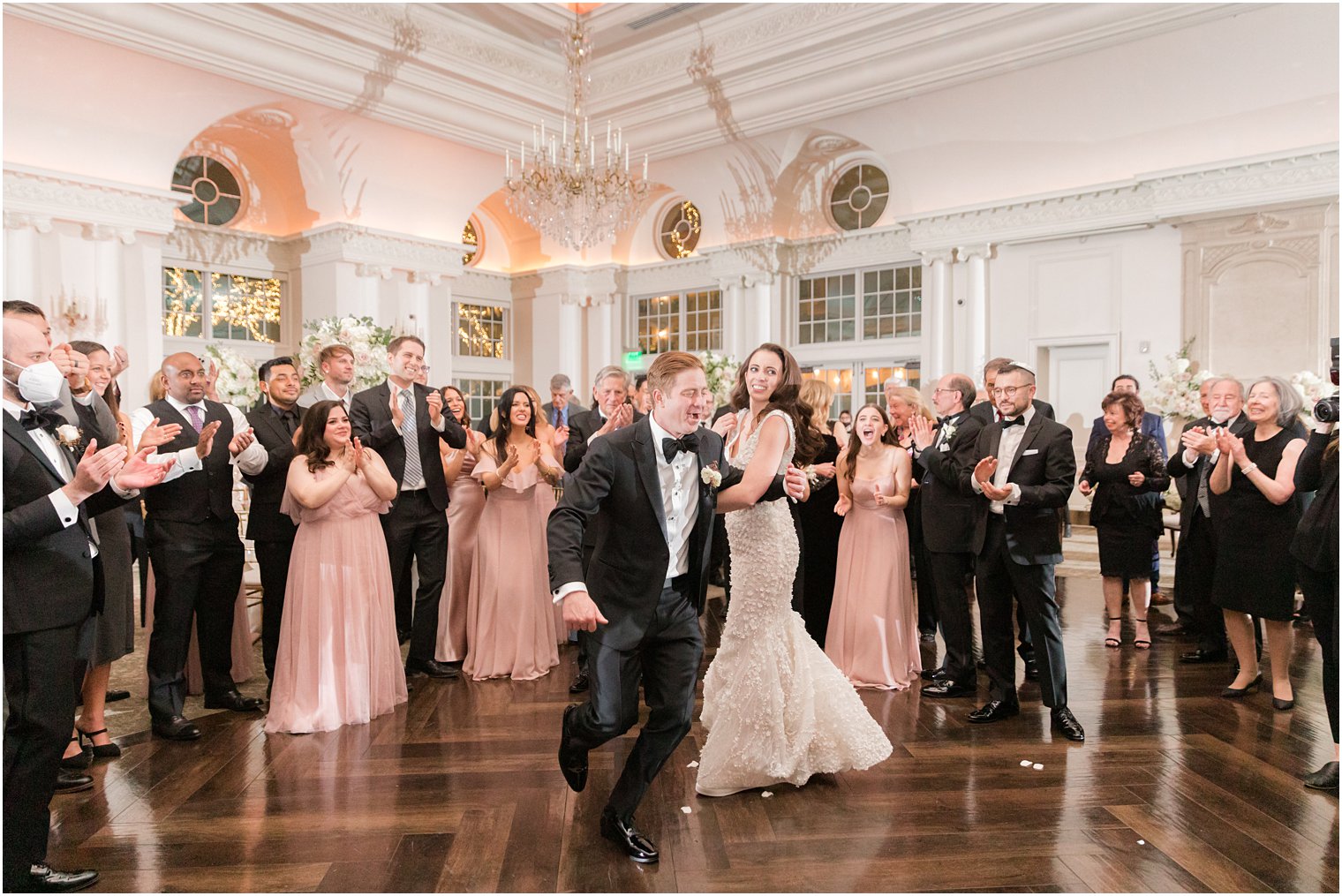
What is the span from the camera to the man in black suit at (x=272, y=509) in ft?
15.8

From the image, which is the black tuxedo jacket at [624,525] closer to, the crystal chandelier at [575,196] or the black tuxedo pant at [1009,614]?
the black tuxedo pant at [1009,614]

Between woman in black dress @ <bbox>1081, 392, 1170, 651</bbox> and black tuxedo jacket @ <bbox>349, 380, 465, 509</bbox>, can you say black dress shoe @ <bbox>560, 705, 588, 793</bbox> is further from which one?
woman in black dress @ <bbox>1081, 392, 1170, 651</bbox>

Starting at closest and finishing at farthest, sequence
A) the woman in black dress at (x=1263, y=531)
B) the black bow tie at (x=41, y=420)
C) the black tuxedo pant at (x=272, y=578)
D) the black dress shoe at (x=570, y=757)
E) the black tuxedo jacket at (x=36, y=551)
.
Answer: the black tuxedo jacket at (x=36, y=551), the black bow tie at (x=41, y=420), the black dress shoe at (x=570, y=757), the woman in black dress at (x=1263, y=531), the black tuxedo pant at (x=272, y=578)

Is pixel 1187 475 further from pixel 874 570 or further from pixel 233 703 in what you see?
pixel 233 703

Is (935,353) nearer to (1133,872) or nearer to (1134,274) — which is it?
(1134,274)

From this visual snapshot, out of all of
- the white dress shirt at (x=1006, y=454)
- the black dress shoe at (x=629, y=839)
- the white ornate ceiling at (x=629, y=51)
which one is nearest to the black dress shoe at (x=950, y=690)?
the white dress shirt at (x=1006, y=454)

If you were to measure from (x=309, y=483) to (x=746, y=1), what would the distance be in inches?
424

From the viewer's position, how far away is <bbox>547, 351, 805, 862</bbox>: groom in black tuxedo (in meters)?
2.94

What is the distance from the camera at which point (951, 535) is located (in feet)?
16.1

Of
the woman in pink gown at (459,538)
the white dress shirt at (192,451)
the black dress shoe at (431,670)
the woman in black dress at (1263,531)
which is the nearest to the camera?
the white dress shirt at (192,451)

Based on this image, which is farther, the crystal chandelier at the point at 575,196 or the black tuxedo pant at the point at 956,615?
the crystal chandelier at the point at 575,196

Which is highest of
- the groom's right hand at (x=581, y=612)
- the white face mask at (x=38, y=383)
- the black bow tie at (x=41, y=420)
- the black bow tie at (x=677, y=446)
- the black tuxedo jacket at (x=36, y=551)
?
the white face mask at (x=38, y=383)

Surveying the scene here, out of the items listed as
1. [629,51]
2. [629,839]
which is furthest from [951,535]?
[629,51]

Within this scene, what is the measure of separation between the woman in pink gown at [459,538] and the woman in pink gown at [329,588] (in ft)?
3.09
